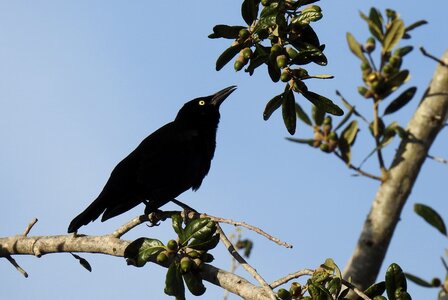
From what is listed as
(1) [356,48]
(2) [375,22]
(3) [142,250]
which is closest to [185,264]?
(3) [142,250]

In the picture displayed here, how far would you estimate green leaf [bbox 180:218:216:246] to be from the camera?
403cm

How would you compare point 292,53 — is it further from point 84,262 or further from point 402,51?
point 402,51

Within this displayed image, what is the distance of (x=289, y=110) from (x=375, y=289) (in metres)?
1.03

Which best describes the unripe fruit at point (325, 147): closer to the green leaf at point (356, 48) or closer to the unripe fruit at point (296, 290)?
the green leaf at point (356, 48)

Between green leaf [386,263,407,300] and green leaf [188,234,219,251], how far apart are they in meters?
0.90

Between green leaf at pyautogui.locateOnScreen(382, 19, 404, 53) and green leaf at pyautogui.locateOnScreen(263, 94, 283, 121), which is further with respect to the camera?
green leaf at pyautogui.locateOnScreen(382, 19, 404, 53)

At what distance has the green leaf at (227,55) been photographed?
4.16 m

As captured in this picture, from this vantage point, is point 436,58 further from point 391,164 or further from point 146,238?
point 146,238

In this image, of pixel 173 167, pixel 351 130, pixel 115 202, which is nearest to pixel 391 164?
pixel 351 130

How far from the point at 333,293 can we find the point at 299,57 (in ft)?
3.78

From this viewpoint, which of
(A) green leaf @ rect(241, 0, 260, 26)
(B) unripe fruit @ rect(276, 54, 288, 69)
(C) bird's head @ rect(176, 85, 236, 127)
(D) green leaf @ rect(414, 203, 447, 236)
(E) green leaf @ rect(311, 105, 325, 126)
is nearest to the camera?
(B) unripe fruit @ rect(276, 54, 288, 69)

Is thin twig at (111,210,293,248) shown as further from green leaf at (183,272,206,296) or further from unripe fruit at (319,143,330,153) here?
unripe fruit at (319,143,330,153)

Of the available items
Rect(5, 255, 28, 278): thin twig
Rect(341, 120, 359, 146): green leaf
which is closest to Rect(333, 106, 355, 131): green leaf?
Rect(341, 120, 359, 146): green leaf

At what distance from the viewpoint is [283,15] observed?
393 cm
